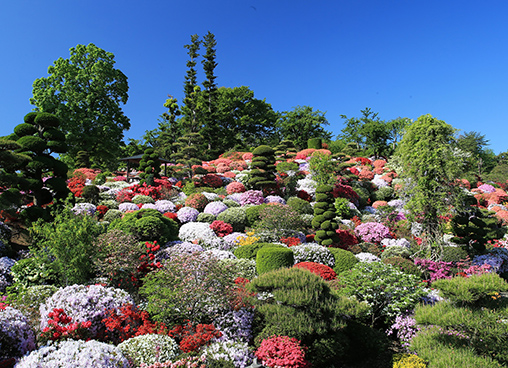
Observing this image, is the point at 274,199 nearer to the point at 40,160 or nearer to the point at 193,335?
the point at 40,160

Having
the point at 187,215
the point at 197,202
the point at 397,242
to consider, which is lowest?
the point at 397,242

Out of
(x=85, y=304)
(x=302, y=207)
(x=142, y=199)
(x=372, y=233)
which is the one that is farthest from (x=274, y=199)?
(x=85, y=304)

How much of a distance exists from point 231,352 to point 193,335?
0.81m

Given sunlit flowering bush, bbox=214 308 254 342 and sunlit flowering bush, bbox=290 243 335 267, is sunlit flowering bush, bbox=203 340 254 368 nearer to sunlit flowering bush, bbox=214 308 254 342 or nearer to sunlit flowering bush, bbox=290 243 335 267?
sunlit flowering bush, bbox=214 308 254 342

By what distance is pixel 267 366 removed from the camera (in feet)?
17.4

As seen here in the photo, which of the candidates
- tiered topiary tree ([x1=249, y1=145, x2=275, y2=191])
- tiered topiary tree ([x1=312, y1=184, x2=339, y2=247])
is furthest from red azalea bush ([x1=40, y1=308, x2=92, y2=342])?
tiered topiary tree ([x1=249, y1=145, x2=275, y2=191])

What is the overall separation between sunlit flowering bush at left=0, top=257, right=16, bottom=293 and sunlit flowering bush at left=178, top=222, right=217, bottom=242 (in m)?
5.51

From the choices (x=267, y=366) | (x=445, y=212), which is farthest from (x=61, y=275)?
(x=445, y=212)

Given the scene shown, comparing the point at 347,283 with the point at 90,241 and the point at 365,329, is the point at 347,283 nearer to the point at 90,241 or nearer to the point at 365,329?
the point at 365,329

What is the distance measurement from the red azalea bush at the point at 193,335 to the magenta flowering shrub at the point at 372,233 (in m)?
10.2

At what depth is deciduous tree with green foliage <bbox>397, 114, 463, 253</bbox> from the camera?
10859 millimetres

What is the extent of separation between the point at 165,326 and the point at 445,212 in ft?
32.4

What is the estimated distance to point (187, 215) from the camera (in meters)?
14.7

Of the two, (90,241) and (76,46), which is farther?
(76,46)
